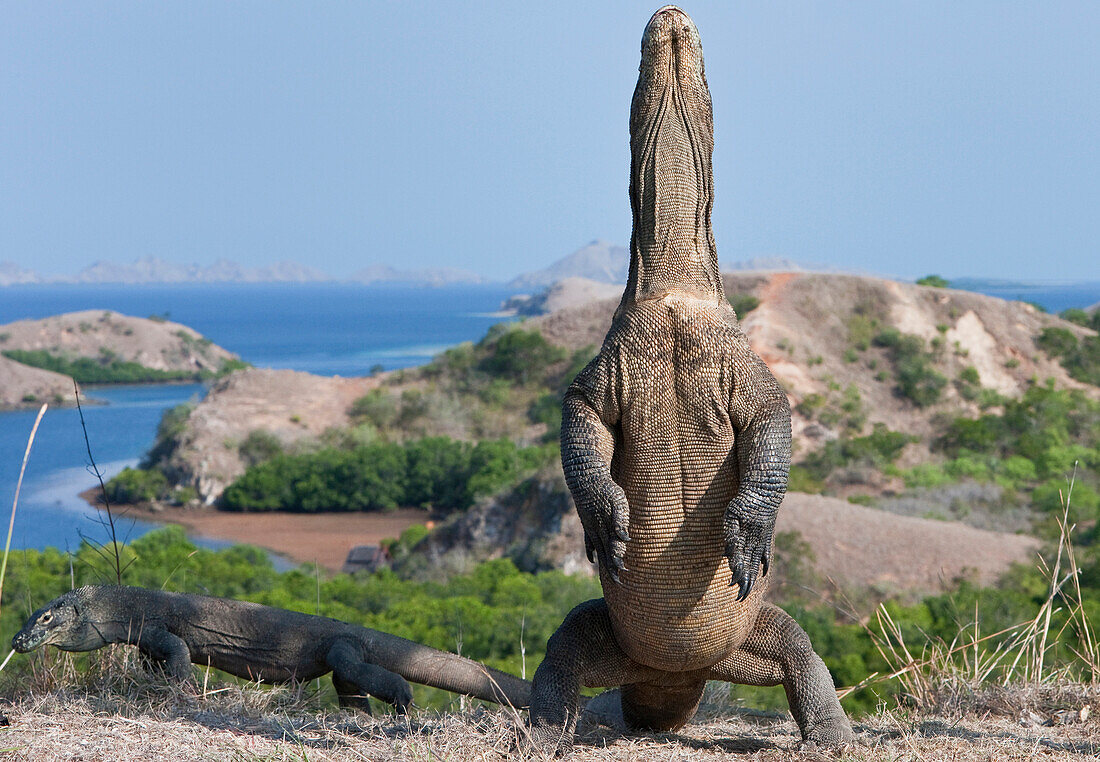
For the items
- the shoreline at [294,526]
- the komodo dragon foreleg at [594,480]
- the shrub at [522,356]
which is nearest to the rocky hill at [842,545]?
the shoreline at [294,526]

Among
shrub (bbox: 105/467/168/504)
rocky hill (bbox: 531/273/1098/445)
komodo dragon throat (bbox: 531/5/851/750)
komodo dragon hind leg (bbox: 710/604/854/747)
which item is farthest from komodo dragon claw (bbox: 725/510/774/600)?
shrub (bbox: 105/467/168/504)

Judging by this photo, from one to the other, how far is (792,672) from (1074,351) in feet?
136

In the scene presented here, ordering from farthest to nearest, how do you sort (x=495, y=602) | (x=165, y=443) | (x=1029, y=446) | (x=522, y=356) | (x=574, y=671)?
(x=522, y=356) → (x=165, y=443) → (x=1029, y=446) → (x=495, y=602) → (x=574, y=671)

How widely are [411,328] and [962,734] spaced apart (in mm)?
165469

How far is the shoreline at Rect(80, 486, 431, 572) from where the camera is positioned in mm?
29391

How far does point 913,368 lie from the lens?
38.5m

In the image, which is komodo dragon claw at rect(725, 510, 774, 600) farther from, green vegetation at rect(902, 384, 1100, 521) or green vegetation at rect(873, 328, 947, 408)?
green vegetation at rect(873, 328, 947, 408)

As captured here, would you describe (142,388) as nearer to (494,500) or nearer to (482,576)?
(494,500)

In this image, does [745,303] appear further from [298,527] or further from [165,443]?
[165,443]

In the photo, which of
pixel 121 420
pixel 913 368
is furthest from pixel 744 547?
pixel 121 420

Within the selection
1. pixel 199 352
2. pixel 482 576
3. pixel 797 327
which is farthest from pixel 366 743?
pixel 199 352

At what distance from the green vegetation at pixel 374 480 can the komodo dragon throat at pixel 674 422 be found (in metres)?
28.5

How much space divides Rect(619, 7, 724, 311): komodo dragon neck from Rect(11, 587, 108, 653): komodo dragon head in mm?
3972

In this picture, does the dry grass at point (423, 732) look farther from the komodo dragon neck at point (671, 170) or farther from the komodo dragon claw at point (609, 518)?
the komodo dragon neck at point (671, 170)
